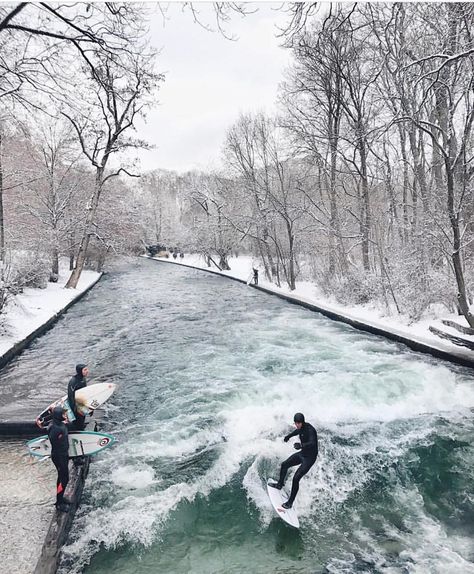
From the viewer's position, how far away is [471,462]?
667cm

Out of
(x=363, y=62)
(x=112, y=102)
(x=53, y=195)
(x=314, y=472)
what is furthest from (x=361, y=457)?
(x=53, y=195)

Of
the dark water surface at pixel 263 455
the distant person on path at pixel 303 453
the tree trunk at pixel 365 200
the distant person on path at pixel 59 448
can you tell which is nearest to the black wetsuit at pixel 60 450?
the distant person on path at pixel 59 448

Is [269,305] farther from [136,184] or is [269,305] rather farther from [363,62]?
[136,184]

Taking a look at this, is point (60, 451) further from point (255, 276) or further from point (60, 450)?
point (255, 276)

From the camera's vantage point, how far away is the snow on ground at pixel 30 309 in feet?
43.0

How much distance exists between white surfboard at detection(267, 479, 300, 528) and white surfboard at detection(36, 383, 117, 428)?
11.0ft

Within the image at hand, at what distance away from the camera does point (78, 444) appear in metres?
6.26

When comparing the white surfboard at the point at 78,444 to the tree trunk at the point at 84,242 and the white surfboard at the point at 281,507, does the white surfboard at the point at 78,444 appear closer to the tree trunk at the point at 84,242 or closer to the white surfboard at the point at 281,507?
the white surfboard at the point at 281,507

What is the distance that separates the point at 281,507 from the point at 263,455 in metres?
1.50

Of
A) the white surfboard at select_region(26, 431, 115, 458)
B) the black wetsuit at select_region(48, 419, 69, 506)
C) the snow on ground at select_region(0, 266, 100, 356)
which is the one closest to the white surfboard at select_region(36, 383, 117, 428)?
the white surfboard at select_region(26, 431, 115, 458)

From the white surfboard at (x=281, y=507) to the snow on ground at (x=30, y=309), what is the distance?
9.25 meters

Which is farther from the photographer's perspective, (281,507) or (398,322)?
(398,322)

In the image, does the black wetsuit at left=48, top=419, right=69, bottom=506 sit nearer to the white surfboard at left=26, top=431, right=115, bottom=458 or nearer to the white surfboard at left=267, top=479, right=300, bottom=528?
the white surfboard at left=26, top=431, right=115, bottom=458

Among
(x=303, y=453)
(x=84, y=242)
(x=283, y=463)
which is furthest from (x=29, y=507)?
(x=84, y=242)
